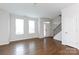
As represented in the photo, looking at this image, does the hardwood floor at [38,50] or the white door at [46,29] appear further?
the white door at [46,29]

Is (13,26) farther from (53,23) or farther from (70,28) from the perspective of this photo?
(53,23)

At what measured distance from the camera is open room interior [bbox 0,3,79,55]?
5.22 metres

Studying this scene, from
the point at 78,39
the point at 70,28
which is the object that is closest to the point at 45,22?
the point at 70,28

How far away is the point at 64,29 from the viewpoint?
21.2 feet

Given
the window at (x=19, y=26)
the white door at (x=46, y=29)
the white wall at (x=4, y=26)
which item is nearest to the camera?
the white wall at (x=4, y=26)

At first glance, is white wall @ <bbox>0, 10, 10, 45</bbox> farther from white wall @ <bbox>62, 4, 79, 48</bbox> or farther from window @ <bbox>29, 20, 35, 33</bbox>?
white wall @ <bbox>62, 4, 79, 48</bbox>

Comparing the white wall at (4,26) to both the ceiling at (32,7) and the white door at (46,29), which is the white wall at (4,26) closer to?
the ceiling at (32,7)

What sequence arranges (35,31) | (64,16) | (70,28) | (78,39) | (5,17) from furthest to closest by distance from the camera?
(35,31) → (5,17) → (64,16) → (70,28) → (78,39)

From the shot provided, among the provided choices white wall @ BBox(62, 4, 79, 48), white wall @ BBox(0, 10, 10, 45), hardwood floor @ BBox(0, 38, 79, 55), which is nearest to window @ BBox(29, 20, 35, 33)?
white wall @ BBox(0, 10, 10, 45)

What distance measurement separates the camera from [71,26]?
573 centimetres

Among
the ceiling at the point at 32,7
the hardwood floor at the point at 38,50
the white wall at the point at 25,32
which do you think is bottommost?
the hardwood floor at the point at 38,50

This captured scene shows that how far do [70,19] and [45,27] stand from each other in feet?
18.8

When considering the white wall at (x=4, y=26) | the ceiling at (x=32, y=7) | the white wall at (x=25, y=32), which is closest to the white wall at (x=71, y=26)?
the ceiling at (x=32, y=7)

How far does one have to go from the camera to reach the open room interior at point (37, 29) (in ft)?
17.1
